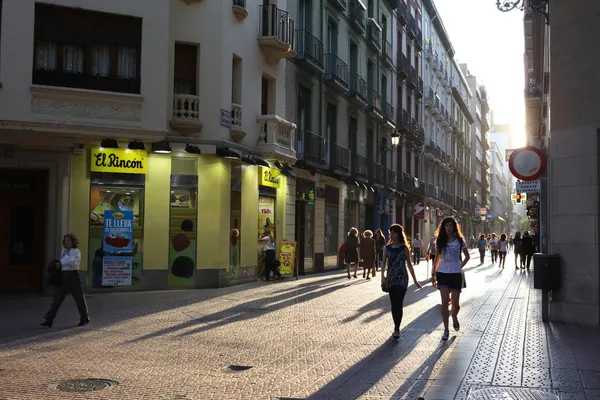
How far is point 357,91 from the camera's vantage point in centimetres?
3098

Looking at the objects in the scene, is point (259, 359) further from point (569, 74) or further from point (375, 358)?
point (569, 74)

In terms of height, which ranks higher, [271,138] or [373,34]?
[373,34]

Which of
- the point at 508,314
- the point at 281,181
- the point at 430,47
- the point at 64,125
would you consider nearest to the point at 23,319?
the point at 64,125

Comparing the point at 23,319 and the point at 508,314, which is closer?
the point at 23,319

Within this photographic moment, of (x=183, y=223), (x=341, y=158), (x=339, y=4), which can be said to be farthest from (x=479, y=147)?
(x=183, y=223)

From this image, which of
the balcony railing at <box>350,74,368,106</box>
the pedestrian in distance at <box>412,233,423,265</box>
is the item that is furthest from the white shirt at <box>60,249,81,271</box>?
the pedestrian in distance at <box>412,233,423,265</box>

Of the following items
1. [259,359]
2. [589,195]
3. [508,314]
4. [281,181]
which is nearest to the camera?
[259,359]

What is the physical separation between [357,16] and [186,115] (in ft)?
49.9

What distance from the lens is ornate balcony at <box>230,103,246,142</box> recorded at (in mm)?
19625

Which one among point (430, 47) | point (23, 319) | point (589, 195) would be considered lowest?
point (23, 319)

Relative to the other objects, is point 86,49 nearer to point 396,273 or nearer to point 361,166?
point 396,273

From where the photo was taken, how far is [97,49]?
17219 mm

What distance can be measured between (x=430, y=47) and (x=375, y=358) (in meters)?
47.0

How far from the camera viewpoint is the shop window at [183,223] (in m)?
18.5
